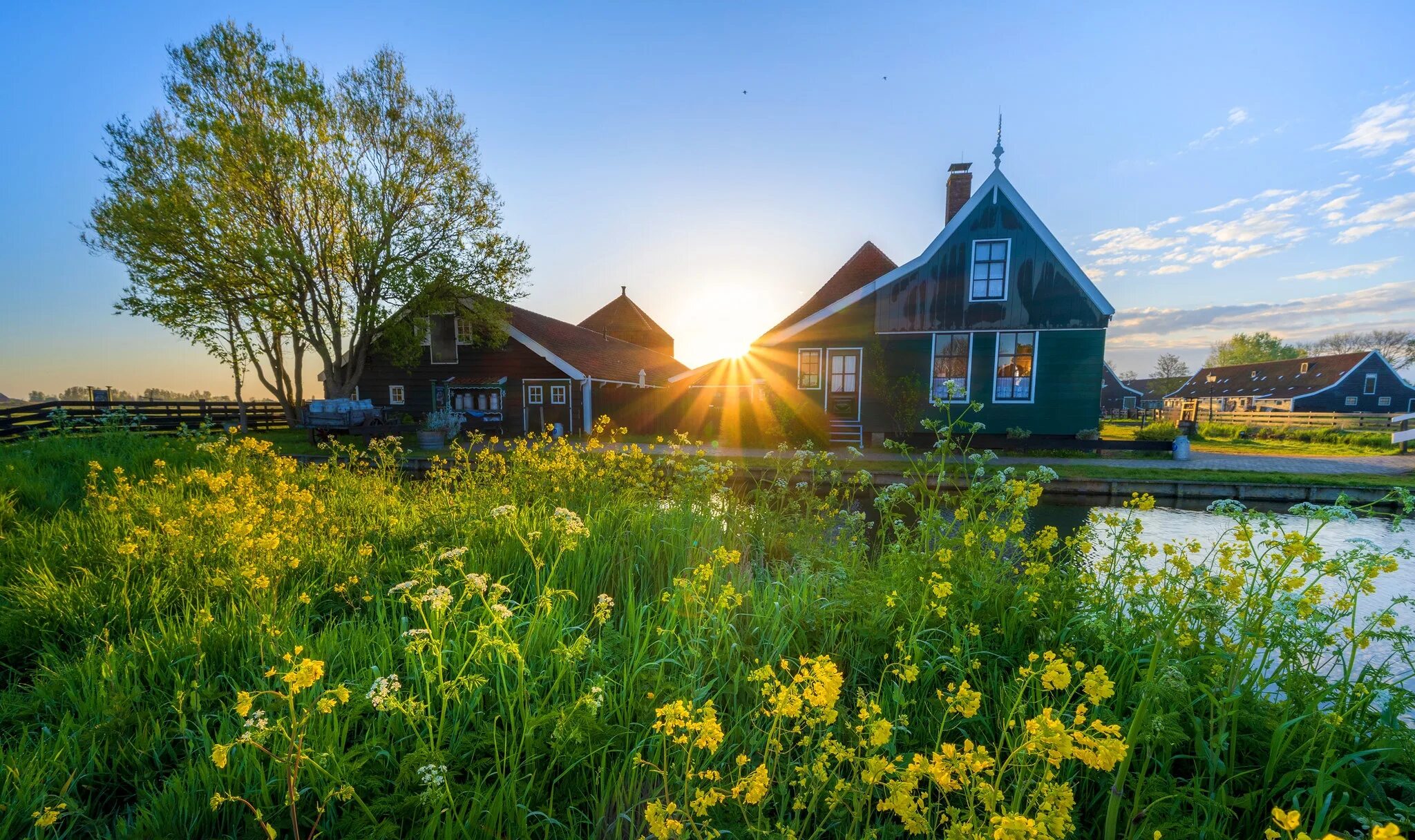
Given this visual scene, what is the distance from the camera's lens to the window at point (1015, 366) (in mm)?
14906

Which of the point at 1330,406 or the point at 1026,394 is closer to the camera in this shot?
the point at 1026,394

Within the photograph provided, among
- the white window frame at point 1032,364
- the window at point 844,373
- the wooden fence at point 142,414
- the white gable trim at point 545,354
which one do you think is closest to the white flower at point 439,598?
the wooden fence at point 142,414

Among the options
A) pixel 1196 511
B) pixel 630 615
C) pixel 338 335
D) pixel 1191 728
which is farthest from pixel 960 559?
pixel 338 335

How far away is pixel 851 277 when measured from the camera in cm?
1891

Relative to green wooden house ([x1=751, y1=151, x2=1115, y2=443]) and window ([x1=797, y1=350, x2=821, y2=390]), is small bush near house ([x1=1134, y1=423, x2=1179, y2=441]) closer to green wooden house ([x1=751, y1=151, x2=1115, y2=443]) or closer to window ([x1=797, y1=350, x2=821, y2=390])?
green wooden house ([x1=751, y1=151, x2=1115, y2=443])

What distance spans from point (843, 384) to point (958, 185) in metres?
7.90

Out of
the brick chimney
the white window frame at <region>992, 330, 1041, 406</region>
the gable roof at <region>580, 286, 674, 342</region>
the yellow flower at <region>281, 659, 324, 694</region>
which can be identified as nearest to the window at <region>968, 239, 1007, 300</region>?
the white window frame at <region>992, 330, 1041, 406</region>

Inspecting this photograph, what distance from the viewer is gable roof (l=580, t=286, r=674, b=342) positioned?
38.3 meters

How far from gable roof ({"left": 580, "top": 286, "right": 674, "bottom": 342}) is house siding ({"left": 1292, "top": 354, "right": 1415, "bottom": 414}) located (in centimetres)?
5280

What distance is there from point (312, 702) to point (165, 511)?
3.76m

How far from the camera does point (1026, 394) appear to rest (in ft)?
49.3

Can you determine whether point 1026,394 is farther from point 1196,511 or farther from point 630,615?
point 630,615

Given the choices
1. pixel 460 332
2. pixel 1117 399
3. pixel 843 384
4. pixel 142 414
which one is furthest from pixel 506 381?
pixel 1117 399

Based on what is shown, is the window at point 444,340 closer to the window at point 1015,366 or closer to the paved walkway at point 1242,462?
the paved walkway at point 1242,462
